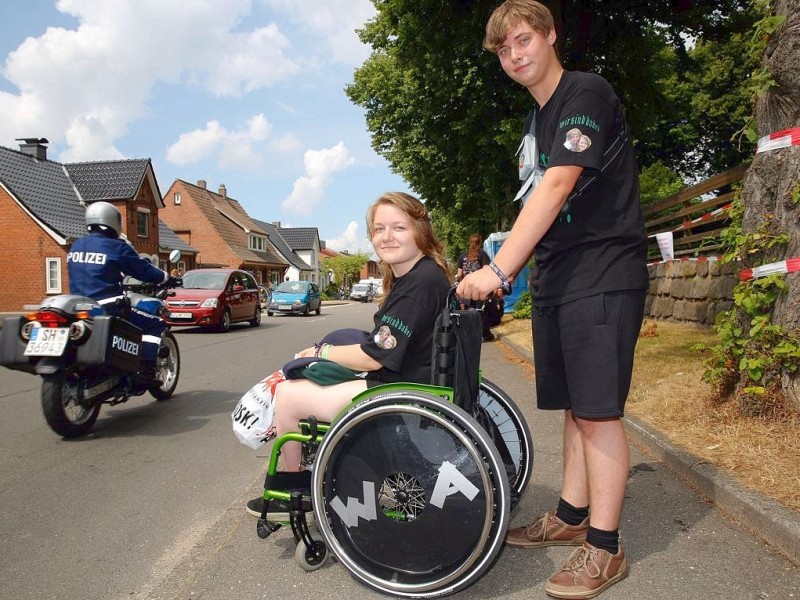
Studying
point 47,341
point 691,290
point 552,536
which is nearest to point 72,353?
point 47,341

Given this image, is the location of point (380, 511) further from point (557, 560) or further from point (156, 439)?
point (156, 439)

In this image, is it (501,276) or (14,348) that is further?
(14,348)

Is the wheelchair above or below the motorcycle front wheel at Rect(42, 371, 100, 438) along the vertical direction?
above

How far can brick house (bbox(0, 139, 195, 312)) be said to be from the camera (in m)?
28.4

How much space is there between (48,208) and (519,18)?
32.1 m

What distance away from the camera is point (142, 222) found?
34.5 m

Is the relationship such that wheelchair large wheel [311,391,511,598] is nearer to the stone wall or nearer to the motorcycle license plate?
the motorcycle license plate

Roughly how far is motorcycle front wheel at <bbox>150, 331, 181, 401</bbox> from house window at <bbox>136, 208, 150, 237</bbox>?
29.5 m

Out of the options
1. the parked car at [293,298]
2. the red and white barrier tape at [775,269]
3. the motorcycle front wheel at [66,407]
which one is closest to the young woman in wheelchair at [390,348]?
the red and white barrier tape at [775,269]

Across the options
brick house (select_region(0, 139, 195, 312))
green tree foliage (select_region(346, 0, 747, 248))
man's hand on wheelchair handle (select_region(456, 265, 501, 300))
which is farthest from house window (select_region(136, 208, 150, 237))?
man's hand on wheelchair handle (select_region(456, 265, 501, 300))

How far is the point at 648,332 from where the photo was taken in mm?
9062

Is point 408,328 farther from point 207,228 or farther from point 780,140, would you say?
point 207,228

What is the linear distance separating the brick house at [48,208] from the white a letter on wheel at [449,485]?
94.2 feet

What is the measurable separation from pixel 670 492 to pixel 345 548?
1994 mm
